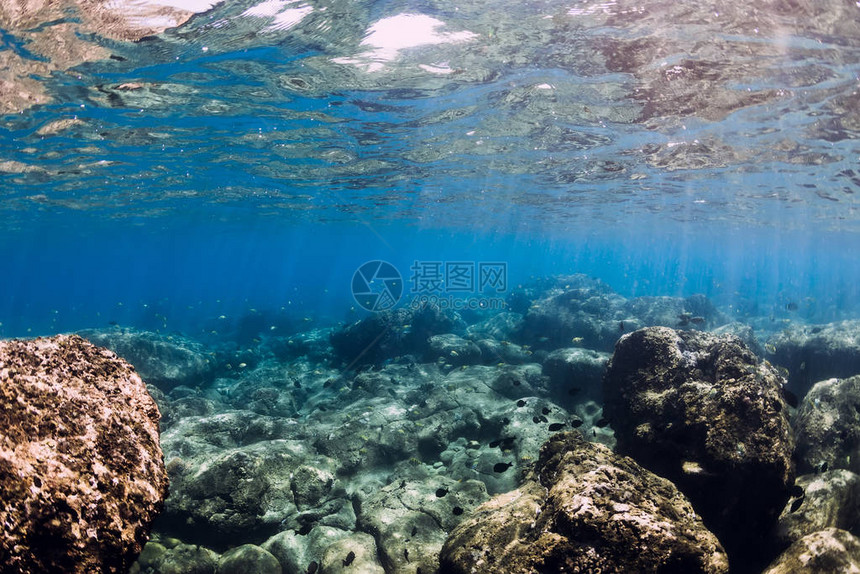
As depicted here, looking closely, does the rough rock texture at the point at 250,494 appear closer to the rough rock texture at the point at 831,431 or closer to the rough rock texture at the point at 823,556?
the rough rock texture at the point at 823,556

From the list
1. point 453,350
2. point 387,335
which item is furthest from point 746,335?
point 387,335

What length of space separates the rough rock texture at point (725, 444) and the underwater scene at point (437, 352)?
0.04 m

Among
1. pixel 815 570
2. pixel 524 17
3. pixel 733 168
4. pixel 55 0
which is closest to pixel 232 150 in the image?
pixel 55 0

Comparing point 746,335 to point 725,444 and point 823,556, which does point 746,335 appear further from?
point 823,556

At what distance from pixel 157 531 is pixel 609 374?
9607mm

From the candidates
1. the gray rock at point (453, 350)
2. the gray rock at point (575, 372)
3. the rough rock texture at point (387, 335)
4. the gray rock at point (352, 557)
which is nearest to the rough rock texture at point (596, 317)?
the gray rock at point (575, 372)

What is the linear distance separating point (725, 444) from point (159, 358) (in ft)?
70.0

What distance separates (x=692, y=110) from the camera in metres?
14.9

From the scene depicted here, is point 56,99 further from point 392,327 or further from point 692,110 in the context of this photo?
point 692,110

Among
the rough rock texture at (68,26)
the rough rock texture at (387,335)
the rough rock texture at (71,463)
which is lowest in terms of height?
the rough rock texture at (387,335)

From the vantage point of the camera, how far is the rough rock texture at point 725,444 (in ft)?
18.8

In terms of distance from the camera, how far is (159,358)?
1920cm

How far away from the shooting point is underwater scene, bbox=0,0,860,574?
13.2 feet

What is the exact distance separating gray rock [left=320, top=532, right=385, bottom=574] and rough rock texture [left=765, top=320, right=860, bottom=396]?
47.0 ft
